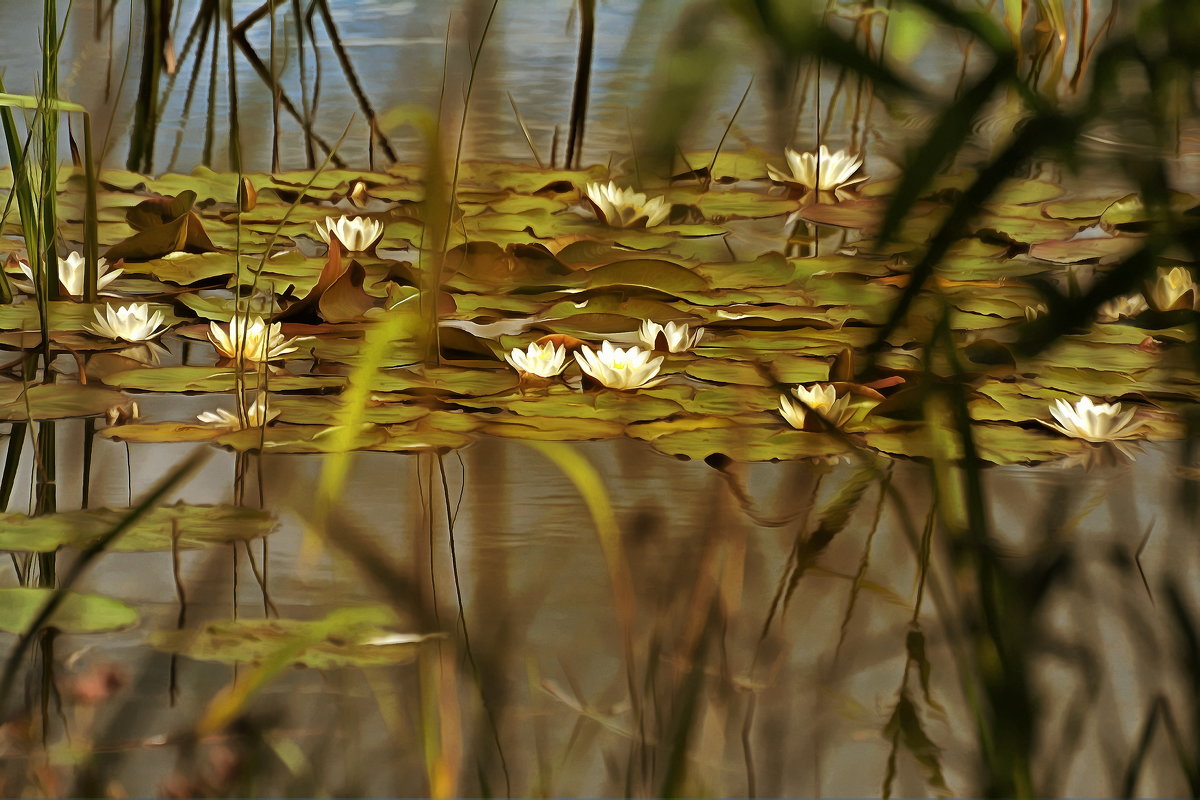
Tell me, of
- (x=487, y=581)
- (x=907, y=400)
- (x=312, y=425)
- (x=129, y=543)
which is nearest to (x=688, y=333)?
(x=907, y=400)

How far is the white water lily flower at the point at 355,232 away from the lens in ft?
5.90

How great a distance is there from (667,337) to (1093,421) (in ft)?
1.60

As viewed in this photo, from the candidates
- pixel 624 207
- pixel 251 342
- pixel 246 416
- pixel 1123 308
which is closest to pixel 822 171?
pixel 624 207

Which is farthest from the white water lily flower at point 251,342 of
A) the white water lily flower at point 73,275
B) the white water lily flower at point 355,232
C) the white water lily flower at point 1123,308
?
the white water lily flower at point 1123,308

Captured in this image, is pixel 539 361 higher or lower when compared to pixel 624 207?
lower

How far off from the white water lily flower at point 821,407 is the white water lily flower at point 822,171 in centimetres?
94

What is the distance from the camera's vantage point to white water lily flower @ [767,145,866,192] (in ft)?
7.10

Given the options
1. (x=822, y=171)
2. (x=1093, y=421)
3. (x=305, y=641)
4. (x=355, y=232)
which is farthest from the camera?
(x=822, y=171)

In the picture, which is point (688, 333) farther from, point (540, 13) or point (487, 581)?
point (540, 13)

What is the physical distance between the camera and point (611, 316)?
5.11ft

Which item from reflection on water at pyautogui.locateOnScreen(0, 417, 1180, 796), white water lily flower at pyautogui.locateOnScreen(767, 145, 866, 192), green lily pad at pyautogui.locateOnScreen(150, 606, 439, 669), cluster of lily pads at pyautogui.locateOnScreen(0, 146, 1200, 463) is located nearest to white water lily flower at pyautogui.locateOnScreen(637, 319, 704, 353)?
cluster of lily pads at pyautogui.locateOnScreen(0, 146, 1200, 463)

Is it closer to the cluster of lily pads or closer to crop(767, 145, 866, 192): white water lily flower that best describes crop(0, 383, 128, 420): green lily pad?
the cluster of lily pads

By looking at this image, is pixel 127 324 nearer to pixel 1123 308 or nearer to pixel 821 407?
pixel 821 407

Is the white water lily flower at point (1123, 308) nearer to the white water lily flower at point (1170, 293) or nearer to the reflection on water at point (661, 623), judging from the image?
the white water lily flower at point (1170, 293)
